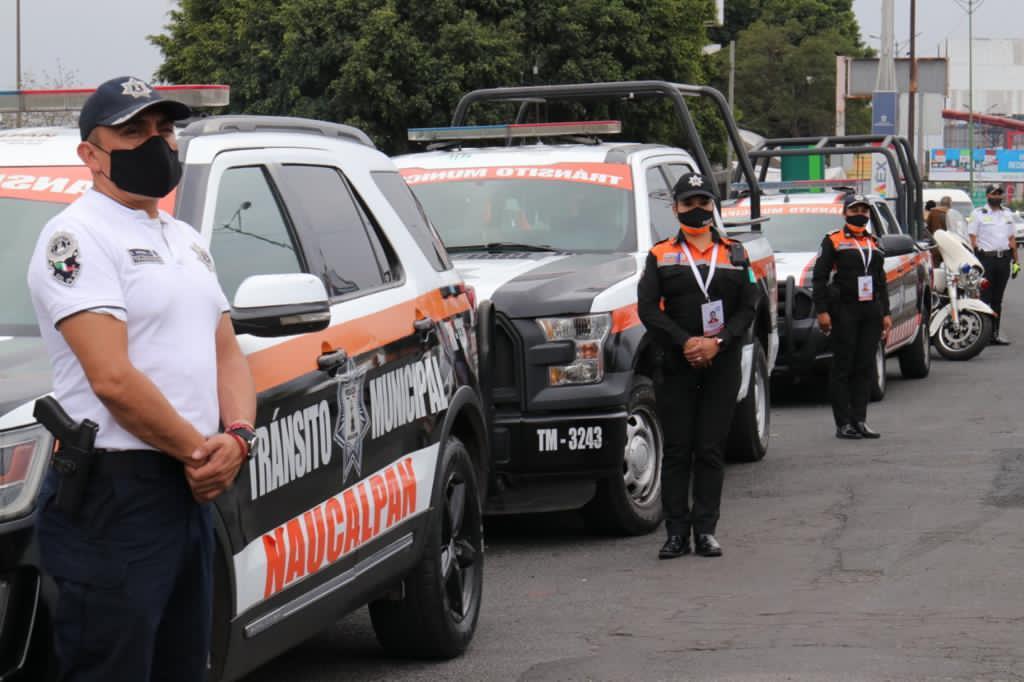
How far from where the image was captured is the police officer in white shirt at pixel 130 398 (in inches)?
141

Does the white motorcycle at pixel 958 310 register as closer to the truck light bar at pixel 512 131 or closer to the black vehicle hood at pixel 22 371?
the truck light bar at pixel 512 131

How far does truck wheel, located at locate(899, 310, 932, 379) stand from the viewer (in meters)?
17.1

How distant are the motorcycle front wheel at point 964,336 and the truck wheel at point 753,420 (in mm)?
8466

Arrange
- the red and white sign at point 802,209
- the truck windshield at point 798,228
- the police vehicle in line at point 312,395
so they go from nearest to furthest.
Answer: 1. the police vehicle in line at point 312,395
2. the truck windshield at point 798,228
3. the red and white sign at point 802,209

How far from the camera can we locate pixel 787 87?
90.0 m

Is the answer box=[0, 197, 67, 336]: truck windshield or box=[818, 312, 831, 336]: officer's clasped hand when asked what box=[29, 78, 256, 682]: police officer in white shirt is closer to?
box=[0, 197, 67, 336]: truck windshield

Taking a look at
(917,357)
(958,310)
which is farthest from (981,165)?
(917,357)

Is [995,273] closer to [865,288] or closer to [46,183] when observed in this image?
[865,288]

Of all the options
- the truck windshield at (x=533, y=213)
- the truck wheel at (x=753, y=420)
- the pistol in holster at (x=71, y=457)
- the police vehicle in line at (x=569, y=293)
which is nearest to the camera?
the pistol in holster at (x=71, y=457)

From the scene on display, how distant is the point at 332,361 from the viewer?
16.5 feet

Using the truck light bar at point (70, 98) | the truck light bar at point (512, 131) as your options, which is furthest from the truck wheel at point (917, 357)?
the truck light bar at point (70, 98)

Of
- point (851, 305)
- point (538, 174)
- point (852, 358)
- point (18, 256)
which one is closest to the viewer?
point (18, 256)

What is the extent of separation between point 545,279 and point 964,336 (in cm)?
1199

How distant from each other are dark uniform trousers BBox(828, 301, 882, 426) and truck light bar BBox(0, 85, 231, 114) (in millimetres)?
7895
